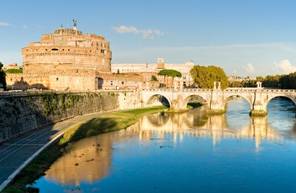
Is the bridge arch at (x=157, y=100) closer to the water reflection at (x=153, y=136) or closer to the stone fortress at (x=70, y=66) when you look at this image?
the stone fortress at (x=70, y=66)

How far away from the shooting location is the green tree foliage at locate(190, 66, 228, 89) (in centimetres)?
5581

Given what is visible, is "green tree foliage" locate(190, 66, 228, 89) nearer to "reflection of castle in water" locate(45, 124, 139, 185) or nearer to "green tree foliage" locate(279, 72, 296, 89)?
"green tree foliage" locate(279, 72, 296, 89)

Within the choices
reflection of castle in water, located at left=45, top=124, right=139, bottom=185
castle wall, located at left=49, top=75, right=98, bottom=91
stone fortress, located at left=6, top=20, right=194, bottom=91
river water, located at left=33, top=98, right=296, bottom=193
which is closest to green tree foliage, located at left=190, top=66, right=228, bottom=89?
stone fortress, located at left=6, top=20, right=194, bottom=91

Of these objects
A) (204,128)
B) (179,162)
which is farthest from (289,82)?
(179,162)

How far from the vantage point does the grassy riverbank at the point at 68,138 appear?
15407 millimetres

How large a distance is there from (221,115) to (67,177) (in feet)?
92.7

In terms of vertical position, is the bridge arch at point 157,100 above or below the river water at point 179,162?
above

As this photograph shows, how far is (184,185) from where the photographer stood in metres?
16.7

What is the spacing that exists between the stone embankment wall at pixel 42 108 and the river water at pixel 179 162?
319 centimetres

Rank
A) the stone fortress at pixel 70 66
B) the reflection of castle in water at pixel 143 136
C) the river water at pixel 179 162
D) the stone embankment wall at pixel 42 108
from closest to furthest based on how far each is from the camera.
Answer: the river water at pixel 179 162
the reflection of castle in water at pixel 143 136
the stone embankment wall at pixel 42 108
the stone fortress at pixel 70 66

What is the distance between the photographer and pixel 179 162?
20.8 metres

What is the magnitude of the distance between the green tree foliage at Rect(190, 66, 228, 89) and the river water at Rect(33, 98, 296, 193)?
76.8ft

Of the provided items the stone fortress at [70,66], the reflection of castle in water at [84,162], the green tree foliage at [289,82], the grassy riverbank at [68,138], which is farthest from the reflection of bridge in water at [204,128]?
the green tree foliage at [289,82]

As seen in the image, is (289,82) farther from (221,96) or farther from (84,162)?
(84,162)
